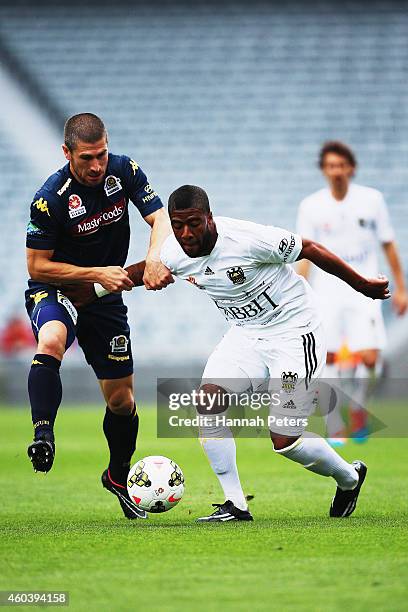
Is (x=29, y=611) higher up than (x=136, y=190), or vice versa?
(x=136, y=190)

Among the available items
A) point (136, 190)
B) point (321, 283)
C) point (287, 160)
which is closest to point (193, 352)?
point (287, 160)

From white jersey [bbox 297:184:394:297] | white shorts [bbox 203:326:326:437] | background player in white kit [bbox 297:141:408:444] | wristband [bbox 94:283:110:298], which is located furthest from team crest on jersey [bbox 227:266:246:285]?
white jersey [bbox 297:184:394:297]

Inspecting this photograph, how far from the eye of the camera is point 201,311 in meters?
19.1

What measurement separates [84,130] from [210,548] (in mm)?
2373

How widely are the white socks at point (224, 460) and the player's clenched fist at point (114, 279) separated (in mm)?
942

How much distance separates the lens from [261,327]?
6352 mm

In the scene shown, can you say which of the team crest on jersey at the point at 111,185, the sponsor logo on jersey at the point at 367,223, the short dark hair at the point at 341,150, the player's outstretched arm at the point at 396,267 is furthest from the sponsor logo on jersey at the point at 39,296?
the player's outstretched arm at the point at 396,267

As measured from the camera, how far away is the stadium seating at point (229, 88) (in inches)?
778

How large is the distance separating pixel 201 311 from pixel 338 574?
48.5 feet

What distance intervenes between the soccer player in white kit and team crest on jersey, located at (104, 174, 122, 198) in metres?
0.51

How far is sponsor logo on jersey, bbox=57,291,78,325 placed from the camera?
630 cm

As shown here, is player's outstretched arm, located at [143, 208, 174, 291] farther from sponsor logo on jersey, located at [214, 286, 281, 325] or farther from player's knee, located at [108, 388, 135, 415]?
player's knee, located at [108, 388, 135, 415]

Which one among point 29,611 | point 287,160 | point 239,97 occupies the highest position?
point 239,97

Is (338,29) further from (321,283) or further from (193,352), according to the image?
(321,283)
